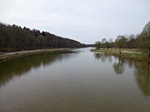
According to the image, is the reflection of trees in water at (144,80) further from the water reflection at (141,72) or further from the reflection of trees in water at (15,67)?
the reflection of trees in water at (15,67)

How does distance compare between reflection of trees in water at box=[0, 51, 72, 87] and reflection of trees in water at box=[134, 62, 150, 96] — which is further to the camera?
reflection of trees in water at box=[0, 51, 72, 87]

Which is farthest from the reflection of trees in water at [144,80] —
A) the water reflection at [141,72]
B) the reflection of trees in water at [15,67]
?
the reflection of trees in water at [15,67]

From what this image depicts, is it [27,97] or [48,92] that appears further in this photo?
[48,92]

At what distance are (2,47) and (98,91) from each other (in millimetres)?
38351

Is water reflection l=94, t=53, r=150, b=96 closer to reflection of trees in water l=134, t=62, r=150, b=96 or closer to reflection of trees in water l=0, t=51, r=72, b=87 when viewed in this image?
reflection of trees in water l=134, t=62, r=150, b=96

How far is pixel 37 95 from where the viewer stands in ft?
21.0

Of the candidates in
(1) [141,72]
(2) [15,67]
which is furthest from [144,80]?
(2) [15,67]

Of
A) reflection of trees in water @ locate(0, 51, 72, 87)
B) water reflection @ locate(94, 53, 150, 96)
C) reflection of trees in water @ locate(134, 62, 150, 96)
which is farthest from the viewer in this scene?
reflection of trees in water @ locate(0, 51, 72, 87)

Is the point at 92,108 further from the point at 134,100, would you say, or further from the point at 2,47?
the point at 2,47

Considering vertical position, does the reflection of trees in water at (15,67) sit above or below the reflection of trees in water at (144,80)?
above

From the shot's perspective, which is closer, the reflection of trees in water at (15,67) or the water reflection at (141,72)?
the water reflection at (141,72)

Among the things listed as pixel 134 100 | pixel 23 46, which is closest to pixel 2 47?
pixel 23 46

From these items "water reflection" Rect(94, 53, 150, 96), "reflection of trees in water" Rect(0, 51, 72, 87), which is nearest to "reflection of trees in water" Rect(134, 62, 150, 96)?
"water reflection" Rect(94, 53, 150, 96)

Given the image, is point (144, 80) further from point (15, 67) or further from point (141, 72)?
point (15, 67)
